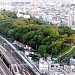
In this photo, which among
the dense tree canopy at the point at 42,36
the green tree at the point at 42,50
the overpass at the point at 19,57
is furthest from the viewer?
the dense tree canopy at the point at 42,36

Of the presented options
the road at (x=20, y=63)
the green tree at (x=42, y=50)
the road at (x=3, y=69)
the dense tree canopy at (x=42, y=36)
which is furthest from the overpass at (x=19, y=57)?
the green tree at (x=42, y=50)

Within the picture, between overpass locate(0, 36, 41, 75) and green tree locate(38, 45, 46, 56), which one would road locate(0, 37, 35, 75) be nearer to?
overpass locate(0, 36, 41, 75)

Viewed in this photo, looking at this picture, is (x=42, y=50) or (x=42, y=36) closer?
(x=42, y=50)

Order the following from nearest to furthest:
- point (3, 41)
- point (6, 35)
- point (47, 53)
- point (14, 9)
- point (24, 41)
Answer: point (47, 53), point (24, 41), point (3, 41), point (6, 35), point (14, 9)

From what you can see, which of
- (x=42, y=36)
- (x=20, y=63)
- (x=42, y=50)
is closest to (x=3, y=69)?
(x=20, y=63)

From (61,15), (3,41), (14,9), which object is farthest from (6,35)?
(14,9)

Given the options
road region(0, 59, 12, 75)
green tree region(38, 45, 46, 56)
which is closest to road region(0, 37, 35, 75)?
road region(0, 59, 12, 75)

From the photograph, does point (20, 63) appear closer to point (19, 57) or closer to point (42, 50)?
point (19, 57)

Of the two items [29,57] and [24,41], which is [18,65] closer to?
[29,57]

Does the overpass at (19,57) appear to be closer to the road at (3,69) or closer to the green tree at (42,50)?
the road at (3,69)

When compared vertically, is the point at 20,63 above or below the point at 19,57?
above

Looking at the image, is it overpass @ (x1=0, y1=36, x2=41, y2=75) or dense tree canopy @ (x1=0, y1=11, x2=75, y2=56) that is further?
dense tree canopy @ (x1=0, y1=11, x2=75, y2=56)
